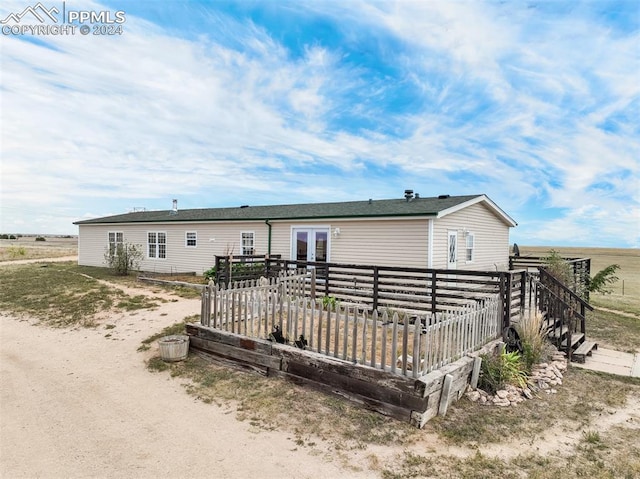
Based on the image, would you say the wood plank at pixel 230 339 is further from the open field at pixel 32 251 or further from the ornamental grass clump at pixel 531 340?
the open field at pixel 32 251

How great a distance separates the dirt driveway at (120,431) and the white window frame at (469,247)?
1228 cm

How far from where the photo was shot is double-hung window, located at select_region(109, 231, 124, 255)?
76.6 feet

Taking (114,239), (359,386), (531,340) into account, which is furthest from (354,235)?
(114,239)

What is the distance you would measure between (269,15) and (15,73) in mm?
7586

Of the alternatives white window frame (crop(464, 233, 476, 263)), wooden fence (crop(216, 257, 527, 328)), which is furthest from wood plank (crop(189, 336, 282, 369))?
white window frame (crop(464, 233, 476, 263))

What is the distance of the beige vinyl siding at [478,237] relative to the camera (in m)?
12.9

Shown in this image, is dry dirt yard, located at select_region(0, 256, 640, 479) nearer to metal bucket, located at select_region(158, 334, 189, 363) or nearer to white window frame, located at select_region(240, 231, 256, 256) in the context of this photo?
metal bucket, located at select_region(158, 334, 189, 363)

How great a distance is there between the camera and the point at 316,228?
1516 centimetres

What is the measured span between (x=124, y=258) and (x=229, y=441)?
1846 cm

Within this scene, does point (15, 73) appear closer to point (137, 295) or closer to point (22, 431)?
point (137, 295)

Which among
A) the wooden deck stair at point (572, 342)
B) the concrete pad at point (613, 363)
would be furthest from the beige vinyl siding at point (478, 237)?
the concrete pad at point (613, 363)

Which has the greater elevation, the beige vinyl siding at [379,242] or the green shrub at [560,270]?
the beige vinyl siding at [379,242]

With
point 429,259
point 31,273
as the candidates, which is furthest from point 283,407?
point 31,273

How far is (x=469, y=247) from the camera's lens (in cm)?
1516
